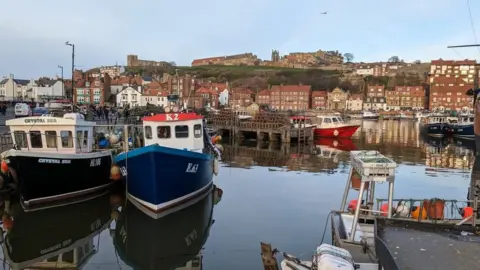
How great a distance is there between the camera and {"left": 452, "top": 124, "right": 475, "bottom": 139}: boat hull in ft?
182

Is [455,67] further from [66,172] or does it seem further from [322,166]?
[66,172]

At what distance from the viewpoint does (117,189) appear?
19.7m

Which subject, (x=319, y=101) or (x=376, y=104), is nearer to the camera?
(x=319, y=101)

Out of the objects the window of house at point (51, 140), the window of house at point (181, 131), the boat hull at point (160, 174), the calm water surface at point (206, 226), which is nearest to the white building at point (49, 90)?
the calm water surface at point (206, 226)

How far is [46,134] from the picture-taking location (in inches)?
674

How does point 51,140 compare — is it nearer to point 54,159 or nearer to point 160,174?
point 54,159

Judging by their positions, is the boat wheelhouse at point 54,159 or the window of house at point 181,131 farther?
the window of house at point 181,131

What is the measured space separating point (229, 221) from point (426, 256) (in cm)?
973

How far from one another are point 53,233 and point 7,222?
7.10ft

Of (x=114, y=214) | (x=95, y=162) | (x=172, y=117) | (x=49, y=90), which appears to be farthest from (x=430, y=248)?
(x=49, y=90)

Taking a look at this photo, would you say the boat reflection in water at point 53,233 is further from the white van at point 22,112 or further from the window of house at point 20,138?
the white van at point 22,112

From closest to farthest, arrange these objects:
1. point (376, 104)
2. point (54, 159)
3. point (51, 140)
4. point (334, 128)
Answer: point (54, 159), point (51, 140), point (334, 128), point (376, 104)

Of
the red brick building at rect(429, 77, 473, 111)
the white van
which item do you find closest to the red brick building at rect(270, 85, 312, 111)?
the red brick building at rect(429, 77, 473, 111)

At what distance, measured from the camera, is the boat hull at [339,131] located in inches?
1986
